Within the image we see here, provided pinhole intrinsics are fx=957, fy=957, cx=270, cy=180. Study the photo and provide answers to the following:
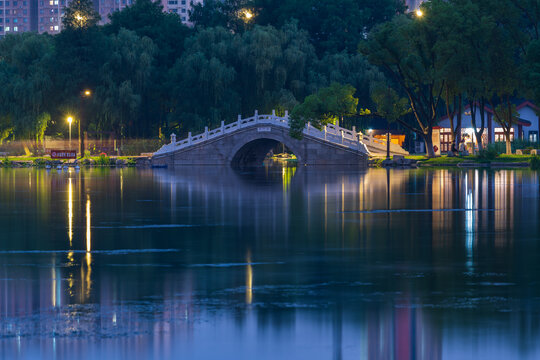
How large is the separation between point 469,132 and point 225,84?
1050 inches

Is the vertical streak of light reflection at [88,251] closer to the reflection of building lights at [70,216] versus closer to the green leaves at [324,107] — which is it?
the reflection of building lights at [70,216]

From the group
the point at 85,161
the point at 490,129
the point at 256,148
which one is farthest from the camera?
the point at 490,129

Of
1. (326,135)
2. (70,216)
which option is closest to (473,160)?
(326,135)

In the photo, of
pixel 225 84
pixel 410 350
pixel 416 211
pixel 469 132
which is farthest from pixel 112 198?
pixel 469 132

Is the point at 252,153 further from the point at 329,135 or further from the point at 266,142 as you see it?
the point at 329,135

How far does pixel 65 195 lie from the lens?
120 ft

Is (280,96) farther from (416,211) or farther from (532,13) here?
(416,211)

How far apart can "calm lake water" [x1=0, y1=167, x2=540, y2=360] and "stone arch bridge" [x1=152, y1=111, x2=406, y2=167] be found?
5105cm

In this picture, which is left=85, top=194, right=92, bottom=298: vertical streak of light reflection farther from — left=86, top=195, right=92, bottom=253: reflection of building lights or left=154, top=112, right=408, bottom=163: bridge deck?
left=154, top=112, right=408, bottom=163: bridge deck

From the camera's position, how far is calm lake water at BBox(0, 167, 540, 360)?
10148 millimetres

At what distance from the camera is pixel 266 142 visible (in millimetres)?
88438

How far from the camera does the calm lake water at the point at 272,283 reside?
1015 centimetres

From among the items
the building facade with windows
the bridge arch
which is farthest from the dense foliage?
the building facade with windows

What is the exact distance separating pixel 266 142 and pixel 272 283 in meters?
74.7
